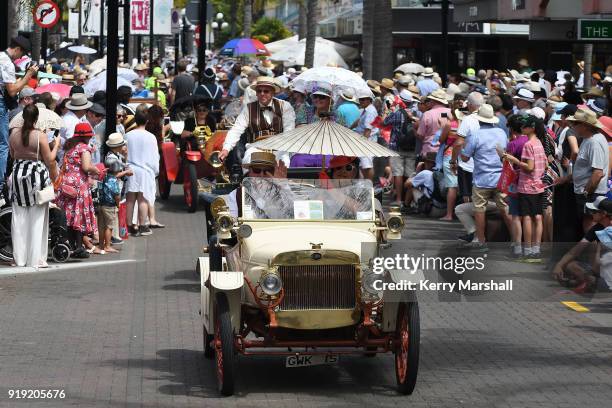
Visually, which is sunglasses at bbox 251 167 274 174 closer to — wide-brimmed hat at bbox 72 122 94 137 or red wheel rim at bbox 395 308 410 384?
red wheel rim at bbox 395 308 410 384

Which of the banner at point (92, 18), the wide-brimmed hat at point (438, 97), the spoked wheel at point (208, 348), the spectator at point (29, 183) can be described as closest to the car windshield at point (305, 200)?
the spoked wheel at point (208, 348)

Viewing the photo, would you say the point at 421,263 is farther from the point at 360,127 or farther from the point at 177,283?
the point at 360,127

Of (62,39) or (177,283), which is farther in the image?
(62,39)

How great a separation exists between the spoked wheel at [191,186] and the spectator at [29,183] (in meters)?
5.67

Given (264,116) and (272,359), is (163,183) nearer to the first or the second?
(264,116)

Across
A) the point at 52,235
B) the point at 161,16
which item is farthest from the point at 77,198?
the point at 161,16

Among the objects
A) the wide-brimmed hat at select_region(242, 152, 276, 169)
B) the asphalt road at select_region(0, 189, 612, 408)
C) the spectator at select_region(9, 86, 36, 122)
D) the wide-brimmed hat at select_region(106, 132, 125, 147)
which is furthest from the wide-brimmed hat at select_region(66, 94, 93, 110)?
the wide-brimmed hat at select_region(242, 152, 276, 169)

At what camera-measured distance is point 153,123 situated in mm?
19625

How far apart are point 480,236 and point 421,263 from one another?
7.25 meters

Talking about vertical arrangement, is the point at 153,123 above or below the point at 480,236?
above

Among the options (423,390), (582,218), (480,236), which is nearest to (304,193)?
(423,390)

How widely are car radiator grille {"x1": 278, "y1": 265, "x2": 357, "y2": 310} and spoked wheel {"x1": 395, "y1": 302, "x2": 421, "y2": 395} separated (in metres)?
0.38

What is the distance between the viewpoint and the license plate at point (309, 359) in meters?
8.78

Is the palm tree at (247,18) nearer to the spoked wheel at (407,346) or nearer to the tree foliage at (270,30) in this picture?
the tree foliage at (270,30)
